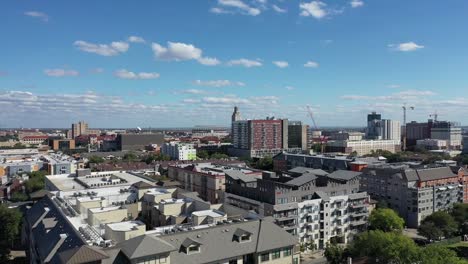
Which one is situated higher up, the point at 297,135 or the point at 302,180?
the point at 297,135

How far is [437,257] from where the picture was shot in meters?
28.6

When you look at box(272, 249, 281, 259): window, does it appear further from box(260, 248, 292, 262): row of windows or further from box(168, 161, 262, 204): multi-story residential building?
box(168, 161, 262, 204): multi-story residential building

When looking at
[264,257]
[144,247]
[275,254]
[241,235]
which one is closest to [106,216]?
[144,247]

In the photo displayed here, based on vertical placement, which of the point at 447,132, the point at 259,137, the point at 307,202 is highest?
the point at 447,132

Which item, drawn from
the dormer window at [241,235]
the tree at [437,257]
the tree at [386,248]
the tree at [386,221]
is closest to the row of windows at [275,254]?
the dormer window at [241,235]

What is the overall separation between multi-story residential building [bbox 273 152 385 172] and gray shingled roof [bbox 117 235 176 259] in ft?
204

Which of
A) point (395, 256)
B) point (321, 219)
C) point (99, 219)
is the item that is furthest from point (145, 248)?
point (321, 219)

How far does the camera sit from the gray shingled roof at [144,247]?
24.5 m

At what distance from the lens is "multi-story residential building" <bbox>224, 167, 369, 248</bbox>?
45312 millimetres

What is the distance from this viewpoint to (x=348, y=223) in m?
50.7

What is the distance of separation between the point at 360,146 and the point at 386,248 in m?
126

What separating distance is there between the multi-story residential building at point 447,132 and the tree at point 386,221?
154m

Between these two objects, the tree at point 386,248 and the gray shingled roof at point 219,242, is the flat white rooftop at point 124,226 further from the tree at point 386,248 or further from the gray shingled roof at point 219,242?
the tree at point 386,248

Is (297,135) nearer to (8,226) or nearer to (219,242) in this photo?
(8,226)
